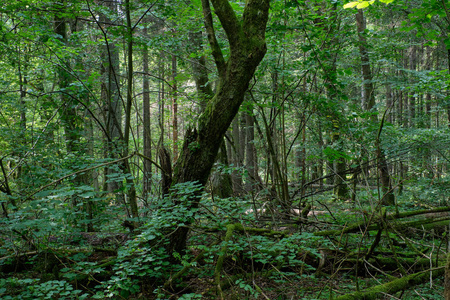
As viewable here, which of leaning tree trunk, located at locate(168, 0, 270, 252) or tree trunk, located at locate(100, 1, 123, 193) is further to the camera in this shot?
tree trunk, located at locate(100, 1, 123, 193)

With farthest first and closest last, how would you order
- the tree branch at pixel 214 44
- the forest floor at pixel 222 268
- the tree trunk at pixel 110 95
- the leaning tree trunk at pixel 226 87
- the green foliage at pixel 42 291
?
the tree trunk at pixel 110 95, the tree branch at pixel 214 44, the leaning tree trunk at pixel 226 87, the forest floor at pixel 222 268, the green foliage at pixel 42 291

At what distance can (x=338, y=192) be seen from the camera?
10.5m

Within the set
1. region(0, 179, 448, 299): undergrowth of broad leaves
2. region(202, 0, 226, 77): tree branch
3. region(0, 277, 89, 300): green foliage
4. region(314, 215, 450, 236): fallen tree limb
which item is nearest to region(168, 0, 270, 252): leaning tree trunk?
region(202, 0, 226, 77): tree branch

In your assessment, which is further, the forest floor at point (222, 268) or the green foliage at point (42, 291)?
the forest floor at point (222, 268)

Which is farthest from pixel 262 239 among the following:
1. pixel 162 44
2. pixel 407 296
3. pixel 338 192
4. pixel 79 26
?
pixel 79 26

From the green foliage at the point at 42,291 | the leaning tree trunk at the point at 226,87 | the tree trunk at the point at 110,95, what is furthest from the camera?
the tree trunk at the point at 110,95

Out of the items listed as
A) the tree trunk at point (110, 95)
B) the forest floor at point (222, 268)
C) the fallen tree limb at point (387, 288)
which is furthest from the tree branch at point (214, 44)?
the fallen tree limb at point (387, 288)

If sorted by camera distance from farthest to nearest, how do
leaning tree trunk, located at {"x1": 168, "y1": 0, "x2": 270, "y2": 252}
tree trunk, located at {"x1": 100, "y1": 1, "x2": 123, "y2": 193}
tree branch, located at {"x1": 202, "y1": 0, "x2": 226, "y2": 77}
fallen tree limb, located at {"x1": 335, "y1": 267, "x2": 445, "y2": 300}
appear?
tree trunk, located at {"x1": 100, "y1": 1, "x2": 123, "y2": 193}
tree branch, located at {"x1": 202, "y1": 0, "x2": 226, "y2": 77}
leaning tree trunk, located at {"x1": 168, "y1": 0, "x2": 270, "y2": 252}
fallen tree limb, located at {"x1": 335, "y1": 267, "x2": 445, "y2": 300}

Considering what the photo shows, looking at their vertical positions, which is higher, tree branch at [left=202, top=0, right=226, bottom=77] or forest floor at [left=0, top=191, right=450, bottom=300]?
tree branch at [left=202, top=0, right=226, bottom=77]

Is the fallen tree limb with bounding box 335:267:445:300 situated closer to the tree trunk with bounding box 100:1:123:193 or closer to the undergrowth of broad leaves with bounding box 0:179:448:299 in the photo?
the undergrowth of broad leaves with bounding box 0:179:448:299

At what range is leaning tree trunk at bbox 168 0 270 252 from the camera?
372cm

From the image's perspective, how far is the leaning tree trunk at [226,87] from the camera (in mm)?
3723

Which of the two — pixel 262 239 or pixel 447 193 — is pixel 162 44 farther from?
pixel 447 193

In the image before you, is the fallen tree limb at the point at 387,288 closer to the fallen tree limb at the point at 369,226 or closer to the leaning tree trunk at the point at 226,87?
the fallen tree limb at the point at 369,226
